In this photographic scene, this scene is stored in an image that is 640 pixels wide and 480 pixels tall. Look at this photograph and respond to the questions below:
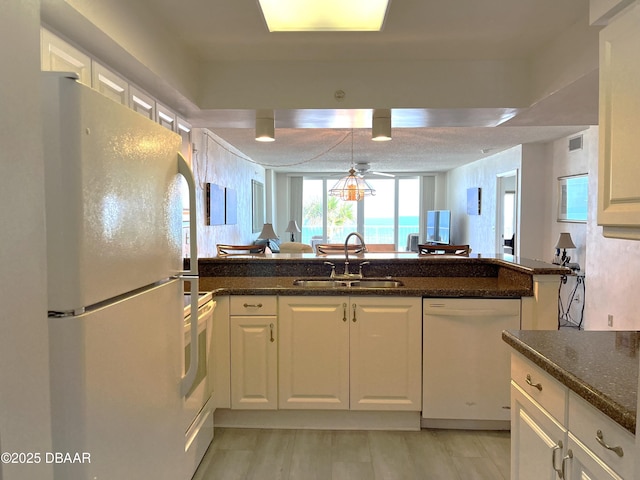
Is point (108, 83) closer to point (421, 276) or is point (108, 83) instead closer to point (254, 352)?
point (254, 352)

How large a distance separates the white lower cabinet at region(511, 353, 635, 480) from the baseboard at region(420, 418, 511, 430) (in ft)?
3.82

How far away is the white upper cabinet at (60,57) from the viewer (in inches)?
66.7

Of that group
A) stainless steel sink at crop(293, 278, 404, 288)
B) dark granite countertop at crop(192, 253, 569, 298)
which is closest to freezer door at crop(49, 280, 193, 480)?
dark granite countertop at crop(192, 253, 569, 298)

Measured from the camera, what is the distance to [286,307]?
2.73 meters

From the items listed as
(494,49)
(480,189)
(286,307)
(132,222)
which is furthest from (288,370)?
(480,189)

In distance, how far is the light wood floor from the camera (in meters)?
2.29

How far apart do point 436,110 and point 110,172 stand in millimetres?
2453

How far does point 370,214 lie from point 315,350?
876 centimetres

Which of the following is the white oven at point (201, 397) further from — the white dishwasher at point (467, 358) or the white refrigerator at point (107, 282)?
the white dishwasher at point (467, 358)

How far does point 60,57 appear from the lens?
70.4 inches

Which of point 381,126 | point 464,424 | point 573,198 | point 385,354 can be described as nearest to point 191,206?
point 385,354

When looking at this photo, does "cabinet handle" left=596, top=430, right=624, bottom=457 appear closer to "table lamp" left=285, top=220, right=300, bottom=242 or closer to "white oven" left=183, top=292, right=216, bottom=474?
"white oven" left=183, top=292, right=216, bottom=474

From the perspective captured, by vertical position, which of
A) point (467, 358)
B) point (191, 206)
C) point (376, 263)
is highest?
point (191, 206)

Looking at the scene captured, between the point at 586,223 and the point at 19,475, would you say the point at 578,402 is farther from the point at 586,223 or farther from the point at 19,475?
the point at 586,223
